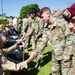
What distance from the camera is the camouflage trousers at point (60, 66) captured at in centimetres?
461

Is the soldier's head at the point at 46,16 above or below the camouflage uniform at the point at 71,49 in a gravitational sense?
above

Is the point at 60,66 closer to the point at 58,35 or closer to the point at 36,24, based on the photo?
the point at 58,35

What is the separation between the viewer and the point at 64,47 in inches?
A: 188

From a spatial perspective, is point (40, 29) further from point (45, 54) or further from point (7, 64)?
point (7, 64)

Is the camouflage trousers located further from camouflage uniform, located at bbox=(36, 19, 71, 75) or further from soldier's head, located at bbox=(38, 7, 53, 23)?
soldier's head, located at bbox=(38, 7, 53, 23)

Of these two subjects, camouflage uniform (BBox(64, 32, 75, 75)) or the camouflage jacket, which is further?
the camouflage jacket

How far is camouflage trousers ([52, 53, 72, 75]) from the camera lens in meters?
4.61

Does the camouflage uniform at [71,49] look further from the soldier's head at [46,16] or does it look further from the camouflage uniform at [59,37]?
the soldier's head at [46,16]

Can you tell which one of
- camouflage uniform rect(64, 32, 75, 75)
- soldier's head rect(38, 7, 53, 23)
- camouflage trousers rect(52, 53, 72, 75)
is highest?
soldier's head rect(38, 7, 53, 23)

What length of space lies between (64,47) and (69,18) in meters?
1.11

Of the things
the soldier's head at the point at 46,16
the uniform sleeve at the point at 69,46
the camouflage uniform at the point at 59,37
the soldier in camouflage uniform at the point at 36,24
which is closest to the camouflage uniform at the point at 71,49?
the uniform sleeve at the point at 69,46

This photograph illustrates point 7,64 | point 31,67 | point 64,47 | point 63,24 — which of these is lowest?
point 31,67

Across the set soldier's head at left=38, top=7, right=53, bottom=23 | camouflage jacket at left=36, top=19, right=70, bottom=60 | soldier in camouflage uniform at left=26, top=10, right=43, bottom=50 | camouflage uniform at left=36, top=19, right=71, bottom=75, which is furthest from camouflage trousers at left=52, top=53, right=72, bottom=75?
soldier in camouflage uniform at left=26, top=10, right=43, bottom=50

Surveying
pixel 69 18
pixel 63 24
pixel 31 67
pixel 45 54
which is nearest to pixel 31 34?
pixel 45 54
